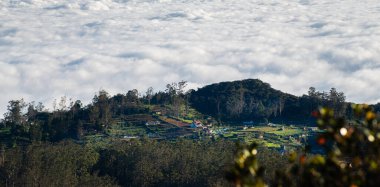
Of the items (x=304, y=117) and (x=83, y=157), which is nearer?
(x=83, y=157)

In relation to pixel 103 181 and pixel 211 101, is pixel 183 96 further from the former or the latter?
pixel 103 181

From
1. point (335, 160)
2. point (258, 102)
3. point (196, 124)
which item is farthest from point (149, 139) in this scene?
point (335, 160)

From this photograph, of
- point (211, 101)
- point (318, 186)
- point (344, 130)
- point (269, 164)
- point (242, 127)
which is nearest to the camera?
point (344, 130)

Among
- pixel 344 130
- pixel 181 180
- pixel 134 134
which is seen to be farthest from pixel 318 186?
pixel 134 134

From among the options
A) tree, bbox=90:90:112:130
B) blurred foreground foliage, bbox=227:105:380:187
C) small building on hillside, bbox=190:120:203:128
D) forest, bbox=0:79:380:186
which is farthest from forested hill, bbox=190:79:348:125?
blurred foreground foliage, bbox=227:105:380:187

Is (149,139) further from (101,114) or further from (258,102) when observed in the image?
(258,102)
